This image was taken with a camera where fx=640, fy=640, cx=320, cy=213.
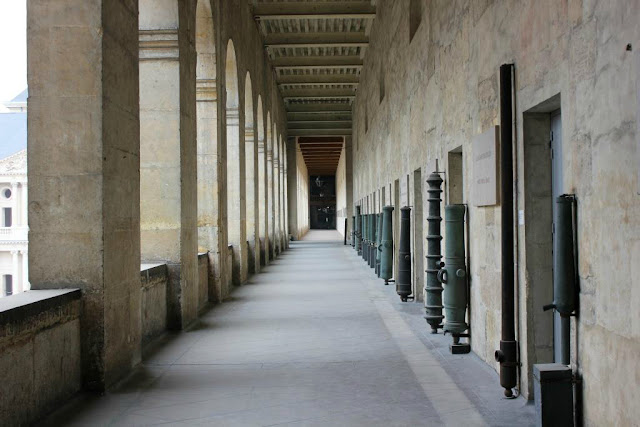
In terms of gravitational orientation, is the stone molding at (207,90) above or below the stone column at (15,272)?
above

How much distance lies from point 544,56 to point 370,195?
14847 mm

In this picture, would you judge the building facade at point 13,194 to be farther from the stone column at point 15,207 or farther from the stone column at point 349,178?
the stone column at point 349,178

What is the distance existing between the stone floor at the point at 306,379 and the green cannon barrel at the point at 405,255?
2.79ft

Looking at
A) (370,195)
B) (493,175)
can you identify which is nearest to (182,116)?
(493,175)

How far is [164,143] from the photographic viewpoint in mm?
7398

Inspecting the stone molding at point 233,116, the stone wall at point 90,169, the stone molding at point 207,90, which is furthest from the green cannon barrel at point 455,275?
the stone molding at point 233,116

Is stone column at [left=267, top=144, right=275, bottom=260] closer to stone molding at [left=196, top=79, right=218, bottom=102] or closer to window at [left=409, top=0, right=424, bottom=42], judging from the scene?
stone molding at [left=196, top=79, right=218, bottom=102]

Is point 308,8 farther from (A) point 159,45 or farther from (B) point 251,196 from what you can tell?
(A) point 159,45

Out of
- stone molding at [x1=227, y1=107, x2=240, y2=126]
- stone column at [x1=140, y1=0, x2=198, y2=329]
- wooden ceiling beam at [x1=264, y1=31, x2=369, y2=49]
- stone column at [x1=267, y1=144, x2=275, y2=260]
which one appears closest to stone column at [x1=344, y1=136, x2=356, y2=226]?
stone column at [x1=267, y1=144, x2=275, y2=260]

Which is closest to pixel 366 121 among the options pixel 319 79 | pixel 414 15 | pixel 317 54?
pixel 317 54

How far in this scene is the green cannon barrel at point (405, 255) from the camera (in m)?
9.54

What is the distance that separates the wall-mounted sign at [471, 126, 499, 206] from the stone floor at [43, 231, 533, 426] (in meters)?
1.46

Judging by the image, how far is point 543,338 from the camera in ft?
14.7

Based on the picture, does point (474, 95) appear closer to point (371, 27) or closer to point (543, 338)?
point (543, 338)
